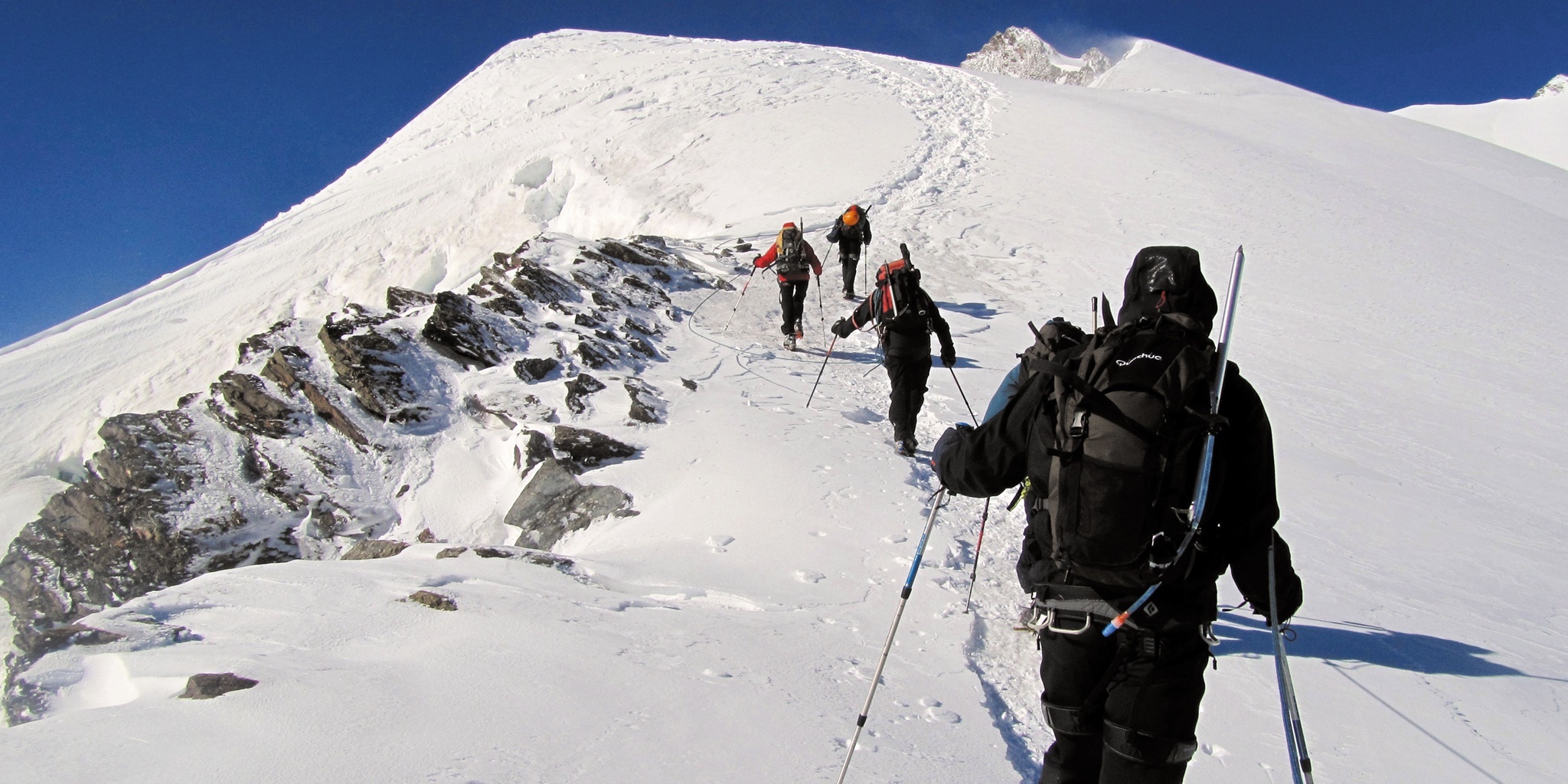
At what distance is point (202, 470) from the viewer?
820 cm

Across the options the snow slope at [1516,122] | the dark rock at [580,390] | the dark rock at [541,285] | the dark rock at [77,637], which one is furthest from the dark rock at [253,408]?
the snow slope at [1516,122]

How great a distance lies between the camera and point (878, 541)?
5.71 m

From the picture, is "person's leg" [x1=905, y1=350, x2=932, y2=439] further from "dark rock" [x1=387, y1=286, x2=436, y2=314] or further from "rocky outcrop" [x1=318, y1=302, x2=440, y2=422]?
"dark rock" [x1=387, y1=286, x2=436, y2=314]

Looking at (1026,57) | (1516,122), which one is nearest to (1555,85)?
(1026,57)

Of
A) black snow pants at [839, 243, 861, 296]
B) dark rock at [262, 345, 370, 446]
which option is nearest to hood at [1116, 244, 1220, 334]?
dark rock at [262, 345, 370, 446]

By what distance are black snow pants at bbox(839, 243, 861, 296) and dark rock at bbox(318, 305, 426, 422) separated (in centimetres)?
767

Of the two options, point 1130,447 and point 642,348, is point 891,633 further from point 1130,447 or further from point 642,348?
point 642,348

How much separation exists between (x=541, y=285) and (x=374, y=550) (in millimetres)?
6630

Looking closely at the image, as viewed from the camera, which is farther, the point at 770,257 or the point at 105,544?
the point at 770,257

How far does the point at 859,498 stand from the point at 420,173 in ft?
104

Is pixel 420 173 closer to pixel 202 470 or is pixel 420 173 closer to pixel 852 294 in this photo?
pixel 852 294

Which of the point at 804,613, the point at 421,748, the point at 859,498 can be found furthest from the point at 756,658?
the point at 859,498

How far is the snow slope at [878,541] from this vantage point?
10.0 ft

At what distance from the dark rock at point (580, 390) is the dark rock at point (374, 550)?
9.04 feet
